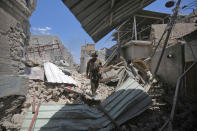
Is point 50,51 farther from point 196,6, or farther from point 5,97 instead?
point 196,6

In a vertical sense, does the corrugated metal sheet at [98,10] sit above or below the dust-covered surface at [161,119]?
above

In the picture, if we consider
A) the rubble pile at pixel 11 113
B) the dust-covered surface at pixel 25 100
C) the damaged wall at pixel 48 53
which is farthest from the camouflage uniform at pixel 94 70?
the damaged wall at pixel 48 53

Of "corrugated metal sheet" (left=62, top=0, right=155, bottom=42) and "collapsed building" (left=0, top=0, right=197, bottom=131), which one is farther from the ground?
"corrugated metal sheet" (left=62, top=0, right=155, bottom=42)

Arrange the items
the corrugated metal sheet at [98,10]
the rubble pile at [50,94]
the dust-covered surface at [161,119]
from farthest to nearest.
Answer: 1. the rubble pile at [50,94]
2. the dust-covered surface at [161,119]
3. the corrugated metal sheet at [98,10]

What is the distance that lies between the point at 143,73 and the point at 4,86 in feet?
18.8

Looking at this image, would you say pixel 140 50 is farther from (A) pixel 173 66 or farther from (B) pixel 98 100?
(B) pixel 98 100

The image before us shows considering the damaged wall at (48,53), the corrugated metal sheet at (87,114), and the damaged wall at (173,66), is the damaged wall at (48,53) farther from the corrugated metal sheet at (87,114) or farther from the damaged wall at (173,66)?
the damaged wall at (173,66)

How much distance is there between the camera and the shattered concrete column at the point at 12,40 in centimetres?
255

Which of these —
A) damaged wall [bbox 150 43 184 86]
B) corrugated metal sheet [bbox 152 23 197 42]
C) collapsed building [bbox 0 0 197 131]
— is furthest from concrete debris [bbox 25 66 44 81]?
corrugated metal sheet [bbox 152 23 197 42]

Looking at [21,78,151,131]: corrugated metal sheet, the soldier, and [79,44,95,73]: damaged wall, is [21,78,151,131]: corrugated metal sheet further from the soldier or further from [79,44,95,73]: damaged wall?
[79,44,95,73]: damaged wall

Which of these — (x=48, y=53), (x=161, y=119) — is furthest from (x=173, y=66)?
(x=48, y=53)

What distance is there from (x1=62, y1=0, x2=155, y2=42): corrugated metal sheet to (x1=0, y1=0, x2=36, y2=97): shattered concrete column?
1.86 metres

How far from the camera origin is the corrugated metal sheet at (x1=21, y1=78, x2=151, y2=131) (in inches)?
102

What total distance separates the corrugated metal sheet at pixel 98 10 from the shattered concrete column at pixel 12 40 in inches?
73.4
